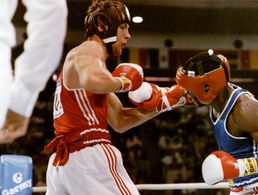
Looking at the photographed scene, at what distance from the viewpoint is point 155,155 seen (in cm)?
537

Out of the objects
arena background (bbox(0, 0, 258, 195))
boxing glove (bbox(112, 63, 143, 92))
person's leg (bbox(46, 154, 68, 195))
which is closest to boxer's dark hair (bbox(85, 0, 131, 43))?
boxing glove (bbox(112, 63, 143, 92))

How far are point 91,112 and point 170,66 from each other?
3.81m

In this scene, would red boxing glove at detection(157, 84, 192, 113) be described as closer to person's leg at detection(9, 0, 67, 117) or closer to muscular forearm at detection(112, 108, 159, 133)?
muscular forearm at detection(112, 108, 159, 133)

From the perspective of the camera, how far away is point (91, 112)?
1807 mm

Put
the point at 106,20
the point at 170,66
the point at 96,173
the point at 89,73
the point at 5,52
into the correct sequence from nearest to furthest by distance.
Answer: the point at 5,52, the point at 89,73, the point at 96,173, the point at 106,20, the point at 170,66

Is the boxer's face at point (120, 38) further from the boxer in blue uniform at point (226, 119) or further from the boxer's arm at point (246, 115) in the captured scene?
the boxer's arm at point (246, 115)

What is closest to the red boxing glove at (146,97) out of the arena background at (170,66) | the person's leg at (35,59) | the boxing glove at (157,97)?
the boxing glove at (157,97)

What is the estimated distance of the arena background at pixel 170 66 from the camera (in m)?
5.07

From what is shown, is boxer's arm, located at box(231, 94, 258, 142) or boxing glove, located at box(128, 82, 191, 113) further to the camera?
boxing glove, located at box(128, 82, 191, 113)

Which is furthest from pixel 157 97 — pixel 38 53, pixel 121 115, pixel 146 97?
pixel 38 53

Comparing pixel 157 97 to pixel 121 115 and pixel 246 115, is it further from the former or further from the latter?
pixel 246 115

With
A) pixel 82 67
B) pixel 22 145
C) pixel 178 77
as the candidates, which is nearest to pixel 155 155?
pixel 22 145

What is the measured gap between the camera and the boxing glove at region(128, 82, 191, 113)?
6.83 ft

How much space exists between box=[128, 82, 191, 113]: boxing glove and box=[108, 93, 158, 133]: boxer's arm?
0.13 feet
